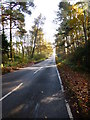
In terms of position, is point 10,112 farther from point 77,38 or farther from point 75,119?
point 77,38

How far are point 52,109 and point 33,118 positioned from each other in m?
1.12

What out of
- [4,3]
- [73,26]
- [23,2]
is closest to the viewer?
[4,3]

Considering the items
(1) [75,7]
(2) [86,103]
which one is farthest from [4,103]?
(1) [75,7]

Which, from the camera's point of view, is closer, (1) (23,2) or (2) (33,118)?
(2) (33,118)

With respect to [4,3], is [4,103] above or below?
below

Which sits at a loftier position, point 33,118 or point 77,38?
point 77,38

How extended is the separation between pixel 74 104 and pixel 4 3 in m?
18.8

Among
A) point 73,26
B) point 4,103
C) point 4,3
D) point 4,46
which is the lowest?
point 4,103

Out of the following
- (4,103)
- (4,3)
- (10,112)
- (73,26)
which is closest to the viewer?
(10,112)

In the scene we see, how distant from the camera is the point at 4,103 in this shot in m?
7.34

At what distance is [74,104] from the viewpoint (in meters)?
7.05

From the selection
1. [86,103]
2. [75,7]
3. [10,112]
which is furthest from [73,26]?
[10,112]

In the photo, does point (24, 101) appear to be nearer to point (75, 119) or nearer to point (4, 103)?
point (4, 103)

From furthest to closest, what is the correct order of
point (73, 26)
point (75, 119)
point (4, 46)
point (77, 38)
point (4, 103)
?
point (77, 38) → point (4, 46) → point (73, 26) → point (4, 103) → point (75, 119)
